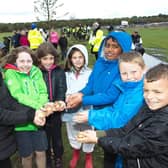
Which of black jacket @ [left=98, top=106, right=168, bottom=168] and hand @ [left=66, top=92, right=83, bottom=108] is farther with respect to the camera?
hand @ [left=66, top=92, right=83, bottom=108]

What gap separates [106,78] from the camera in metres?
3.74

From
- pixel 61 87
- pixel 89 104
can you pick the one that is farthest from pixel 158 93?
pixel 61 87

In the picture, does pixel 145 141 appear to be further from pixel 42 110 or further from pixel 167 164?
pixel 42 110

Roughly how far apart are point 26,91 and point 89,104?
70 centimetres

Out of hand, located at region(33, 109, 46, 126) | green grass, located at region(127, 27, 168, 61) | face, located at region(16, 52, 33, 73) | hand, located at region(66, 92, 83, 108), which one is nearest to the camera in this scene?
hand, located at region(33, 109, 46, 126)

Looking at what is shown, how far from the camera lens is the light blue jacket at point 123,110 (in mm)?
2934

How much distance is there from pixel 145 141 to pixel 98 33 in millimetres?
13922

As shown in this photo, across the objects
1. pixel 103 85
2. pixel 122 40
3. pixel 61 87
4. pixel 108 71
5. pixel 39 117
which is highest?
pixel 122 40

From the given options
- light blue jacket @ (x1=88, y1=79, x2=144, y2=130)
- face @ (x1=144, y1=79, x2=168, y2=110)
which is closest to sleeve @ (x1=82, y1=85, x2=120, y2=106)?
light blue jacket @ (x1=88, y1=79, x2=144, y2=130)

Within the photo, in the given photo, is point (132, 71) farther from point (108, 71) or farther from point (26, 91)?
point (26, 91)

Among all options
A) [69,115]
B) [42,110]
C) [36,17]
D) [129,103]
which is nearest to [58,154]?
[69,115]

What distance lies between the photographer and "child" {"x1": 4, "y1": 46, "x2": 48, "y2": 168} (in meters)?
3.66

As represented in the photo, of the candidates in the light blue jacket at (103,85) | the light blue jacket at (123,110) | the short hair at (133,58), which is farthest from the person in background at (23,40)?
the short hair at (133,58)

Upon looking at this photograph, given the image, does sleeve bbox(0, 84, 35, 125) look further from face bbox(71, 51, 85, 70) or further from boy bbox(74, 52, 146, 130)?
face bbox(71, 51, 85, 70)
